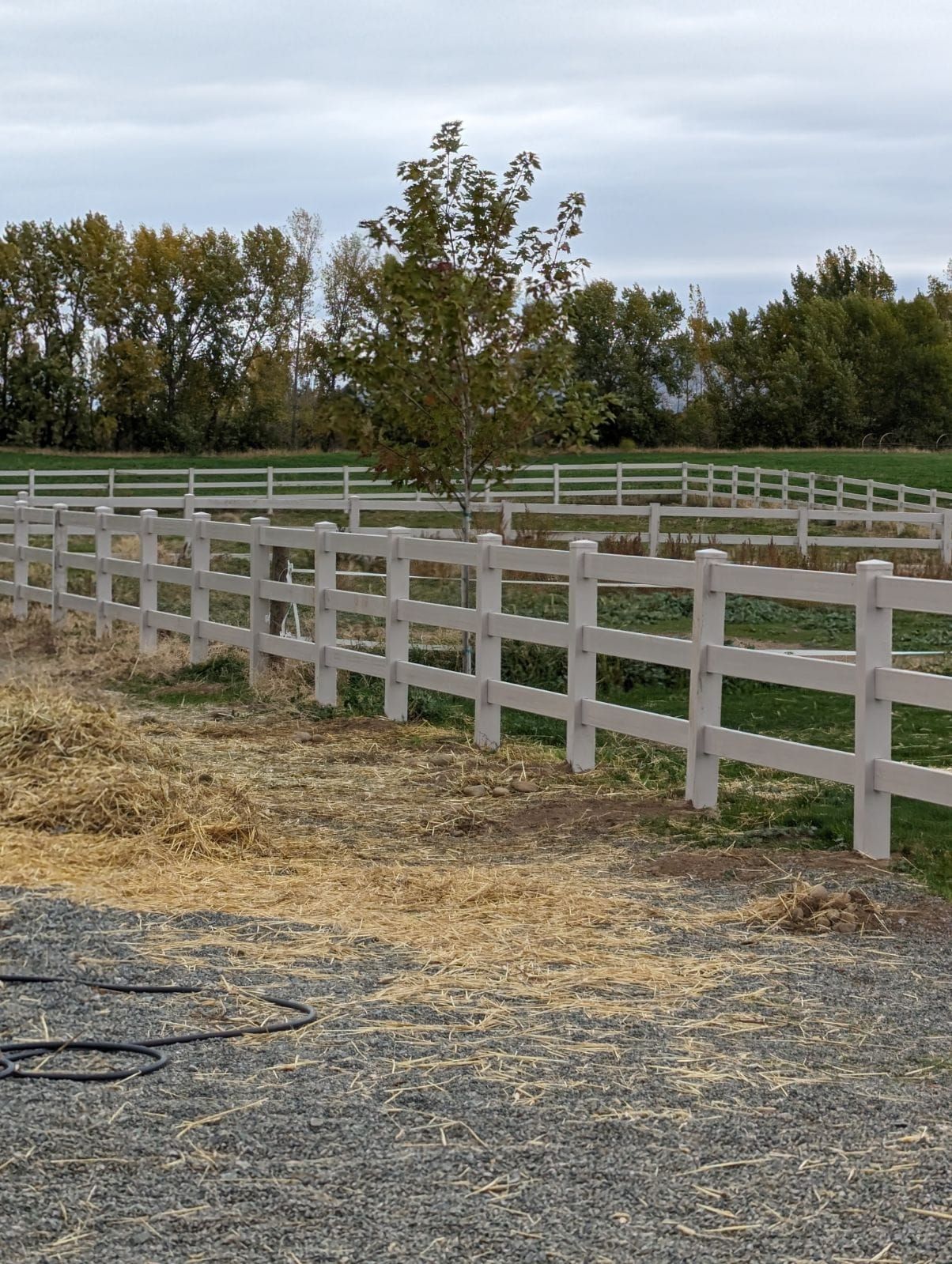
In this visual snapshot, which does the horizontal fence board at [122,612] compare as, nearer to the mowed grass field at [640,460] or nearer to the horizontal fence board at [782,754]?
the horizontal fence board at [782,754]

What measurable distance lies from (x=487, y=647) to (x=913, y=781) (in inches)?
163

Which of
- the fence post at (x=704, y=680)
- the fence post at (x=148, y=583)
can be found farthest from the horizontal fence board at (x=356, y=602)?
the fence post at (x=704, y=680)

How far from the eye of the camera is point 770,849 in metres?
8.02

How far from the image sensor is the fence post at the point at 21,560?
64.7 ft

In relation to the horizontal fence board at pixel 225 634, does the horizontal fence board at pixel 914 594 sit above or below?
above

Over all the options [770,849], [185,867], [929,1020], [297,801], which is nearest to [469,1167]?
[929,1020]

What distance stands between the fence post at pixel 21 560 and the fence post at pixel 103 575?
7.60 feet

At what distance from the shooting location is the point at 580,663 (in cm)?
1007

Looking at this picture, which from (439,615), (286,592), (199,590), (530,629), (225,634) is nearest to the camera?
(530,629)

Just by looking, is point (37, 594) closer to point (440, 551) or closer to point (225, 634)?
point (225, 634)

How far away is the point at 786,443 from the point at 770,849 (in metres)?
66.1

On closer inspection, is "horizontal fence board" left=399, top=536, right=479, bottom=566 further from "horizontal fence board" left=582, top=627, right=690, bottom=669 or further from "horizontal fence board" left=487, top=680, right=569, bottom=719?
"horizontal fence board" left=582, top=627, right=690, bottom=669

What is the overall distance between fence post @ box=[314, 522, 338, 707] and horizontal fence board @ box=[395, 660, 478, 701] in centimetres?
102

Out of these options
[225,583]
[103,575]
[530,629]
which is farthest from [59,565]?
[530,629]
